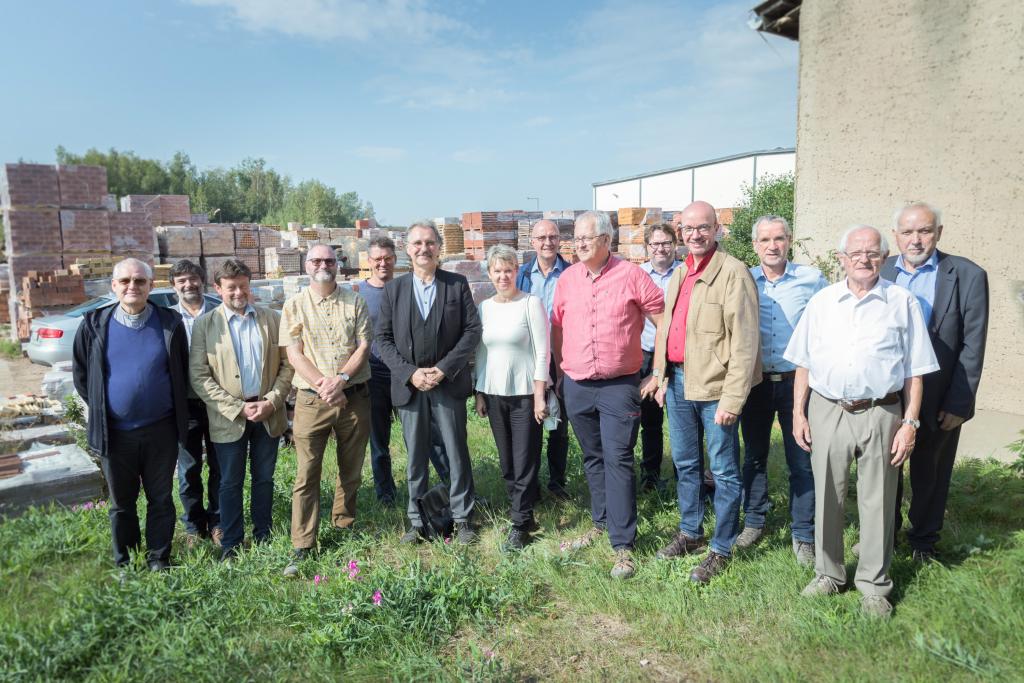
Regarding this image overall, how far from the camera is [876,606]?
2977 mm

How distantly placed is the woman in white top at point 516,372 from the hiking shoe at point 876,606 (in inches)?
74.4

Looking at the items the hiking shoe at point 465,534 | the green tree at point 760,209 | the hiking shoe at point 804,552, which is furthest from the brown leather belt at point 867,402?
the green tree at point 760,209

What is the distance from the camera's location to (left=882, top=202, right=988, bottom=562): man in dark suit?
324cm

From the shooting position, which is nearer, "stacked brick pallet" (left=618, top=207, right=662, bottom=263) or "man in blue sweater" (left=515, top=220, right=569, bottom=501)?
"man in blue sweater" (left=515, top=220, right=569, bottom=501)

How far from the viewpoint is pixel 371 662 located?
2.85 metres

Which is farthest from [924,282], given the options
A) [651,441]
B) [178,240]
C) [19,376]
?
[178,240]

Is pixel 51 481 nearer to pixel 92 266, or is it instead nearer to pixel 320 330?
pixel 320 330

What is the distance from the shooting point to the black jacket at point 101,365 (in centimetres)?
358

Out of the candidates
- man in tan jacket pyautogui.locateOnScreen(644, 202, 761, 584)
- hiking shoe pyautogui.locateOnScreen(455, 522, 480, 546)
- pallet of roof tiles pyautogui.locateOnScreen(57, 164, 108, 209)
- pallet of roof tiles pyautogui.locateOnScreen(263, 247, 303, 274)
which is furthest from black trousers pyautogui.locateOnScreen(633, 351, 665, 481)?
pallet of roof tiles pyautogui.locateOnScreen(57, 164, 108, 209)

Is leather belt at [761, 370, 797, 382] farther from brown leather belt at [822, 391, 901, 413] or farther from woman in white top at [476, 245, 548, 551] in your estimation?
woman in white top at [476, 245, 548, 551]

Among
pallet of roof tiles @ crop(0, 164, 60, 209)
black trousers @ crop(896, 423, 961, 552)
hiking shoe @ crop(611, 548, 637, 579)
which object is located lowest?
hiking shoe @ crop(611, 548, 637, 579)

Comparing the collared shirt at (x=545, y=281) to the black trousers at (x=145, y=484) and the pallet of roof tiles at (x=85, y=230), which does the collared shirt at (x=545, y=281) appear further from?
the pallet of roof tiles at (x=85, y=230)

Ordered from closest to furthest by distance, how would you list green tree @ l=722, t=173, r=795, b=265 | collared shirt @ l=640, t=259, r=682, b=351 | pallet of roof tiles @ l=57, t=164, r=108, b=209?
collared shirt @ l=640, t=259, r=682, b=351 < pallet of roof tiles @ l=57, t=164, r=108, b=209 < green tree @ l=722, t=173, r=795, b=265

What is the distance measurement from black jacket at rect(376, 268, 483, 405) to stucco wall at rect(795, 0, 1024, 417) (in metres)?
5.13
